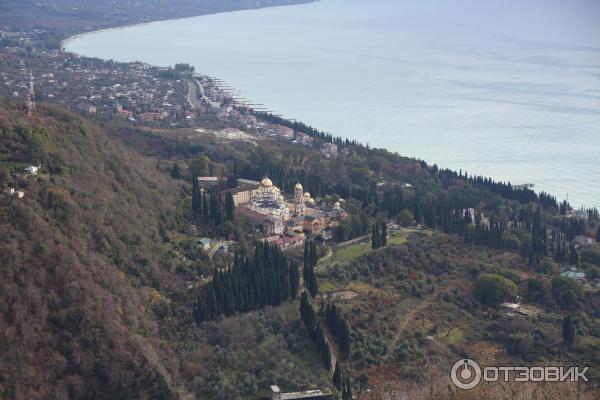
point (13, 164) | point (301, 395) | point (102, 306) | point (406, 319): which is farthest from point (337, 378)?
point (13, 164)

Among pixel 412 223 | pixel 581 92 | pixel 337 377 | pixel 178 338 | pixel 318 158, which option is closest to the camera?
pixel 337 377

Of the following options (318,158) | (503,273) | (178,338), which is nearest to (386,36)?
(318,158)

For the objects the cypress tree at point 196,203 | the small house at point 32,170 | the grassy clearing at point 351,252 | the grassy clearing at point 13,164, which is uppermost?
the grassy clearing at point 13,164

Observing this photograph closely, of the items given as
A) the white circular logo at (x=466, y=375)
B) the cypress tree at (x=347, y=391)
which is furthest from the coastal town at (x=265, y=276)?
the white circular logo at (x=466, y=375)

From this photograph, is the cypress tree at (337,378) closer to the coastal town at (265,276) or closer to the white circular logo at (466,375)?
the coastal town at (265,276)

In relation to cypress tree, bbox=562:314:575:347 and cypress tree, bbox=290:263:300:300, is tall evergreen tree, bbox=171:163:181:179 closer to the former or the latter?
cypress tree, bbox=290:263:300:300

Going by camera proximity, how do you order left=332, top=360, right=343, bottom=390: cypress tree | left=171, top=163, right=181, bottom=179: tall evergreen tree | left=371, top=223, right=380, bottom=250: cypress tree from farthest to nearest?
left=171, top=163, right=181, bottom=179: tall evergreen tree, left=371, top=223, right=380, bottom=250: cypress tree, left=332, top=360, right=343, bottom=390: cypress tree

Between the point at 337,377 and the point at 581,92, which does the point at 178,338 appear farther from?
the point at 581,92

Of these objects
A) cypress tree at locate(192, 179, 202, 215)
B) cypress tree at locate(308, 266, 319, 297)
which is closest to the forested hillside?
cypress tree at locate(308, 266, 319, 297)
